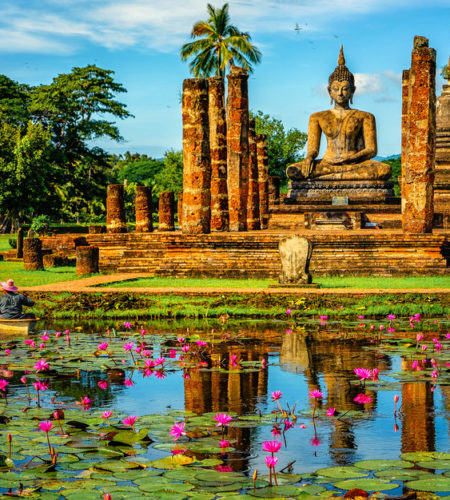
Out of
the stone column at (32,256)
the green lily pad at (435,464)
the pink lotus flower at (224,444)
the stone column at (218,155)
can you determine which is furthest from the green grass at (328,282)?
the green lily pad at (435,464)

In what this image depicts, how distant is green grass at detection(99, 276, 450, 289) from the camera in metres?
15.6

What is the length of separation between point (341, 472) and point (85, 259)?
15595 millimetres

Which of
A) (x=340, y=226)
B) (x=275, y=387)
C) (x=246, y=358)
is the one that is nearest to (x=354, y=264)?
(x=340, y=226)

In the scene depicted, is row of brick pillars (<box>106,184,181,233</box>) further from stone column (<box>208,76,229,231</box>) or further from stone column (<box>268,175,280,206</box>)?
stone column (<box>268,175,280,206</box>)

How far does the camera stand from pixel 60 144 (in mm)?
49094

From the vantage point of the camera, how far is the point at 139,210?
25.6m

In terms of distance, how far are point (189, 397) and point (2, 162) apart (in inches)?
1255

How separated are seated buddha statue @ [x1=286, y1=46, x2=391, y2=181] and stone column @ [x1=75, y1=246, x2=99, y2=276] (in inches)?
422

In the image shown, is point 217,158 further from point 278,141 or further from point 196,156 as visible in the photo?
point 278,141

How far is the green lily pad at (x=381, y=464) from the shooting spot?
495 centimetres

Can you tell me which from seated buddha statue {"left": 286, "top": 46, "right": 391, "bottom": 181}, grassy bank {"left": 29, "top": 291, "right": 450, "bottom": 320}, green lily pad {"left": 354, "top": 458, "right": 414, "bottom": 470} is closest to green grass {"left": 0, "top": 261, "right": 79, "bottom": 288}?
grassy bank {"left": 29, "top": 291, "right": 450, "bottom": 320}

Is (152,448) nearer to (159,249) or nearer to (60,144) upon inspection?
(159,249)

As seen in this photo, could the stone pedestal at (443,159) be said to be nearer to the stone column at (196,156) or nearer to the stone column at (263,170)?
the stone column at (263,170)

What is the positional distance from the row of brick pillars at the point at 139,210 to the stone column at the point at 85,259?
3262mm
